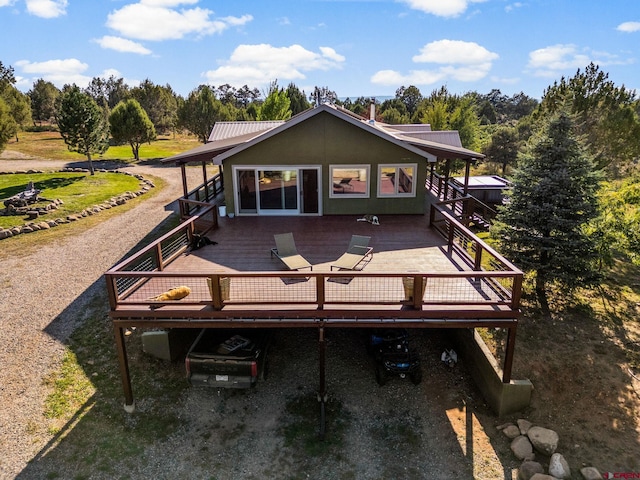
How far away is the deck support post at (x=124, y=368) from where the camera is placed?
8.87 metres

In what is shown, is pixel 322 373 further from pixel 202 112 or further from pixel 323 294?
pixel 202 112

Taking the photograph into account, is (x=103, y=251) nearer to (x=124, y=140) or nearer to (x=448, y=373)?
(x=448, y=373)

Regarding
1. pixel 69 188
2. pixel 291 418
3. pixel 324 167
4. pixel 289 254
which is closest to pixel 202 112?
pixel 69 188

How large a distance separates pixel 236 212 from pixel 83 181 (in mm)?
22280

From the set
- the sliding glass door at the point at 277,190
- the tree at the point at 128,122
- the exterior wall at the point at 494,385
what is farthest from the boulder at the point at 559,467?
the tree at the point at 128,122

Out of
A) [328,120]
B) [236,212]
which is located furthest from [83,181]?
[328,120]

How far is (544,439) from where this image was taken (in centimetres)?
820

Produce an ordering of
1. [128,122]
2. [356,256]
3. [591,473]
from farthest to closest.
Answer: [128,122] → [356,256] → [591,473]

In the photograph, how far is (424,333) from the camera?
40.2ft

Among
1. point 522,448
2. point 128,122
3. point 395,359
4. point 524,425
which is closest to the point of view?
point 522,448

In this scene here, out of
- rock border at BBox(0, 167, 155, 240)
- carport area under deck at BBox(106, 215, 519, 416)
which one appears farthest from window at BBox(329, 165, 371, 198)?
rock border at BBox(0, 167, 155, 240)

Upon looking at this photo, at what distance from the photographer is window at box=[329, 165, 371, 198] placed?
15312 millimetres

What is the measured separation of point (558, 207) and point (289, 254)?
864 cm

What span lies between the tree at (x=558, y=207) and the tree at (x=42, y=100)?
275 ft
